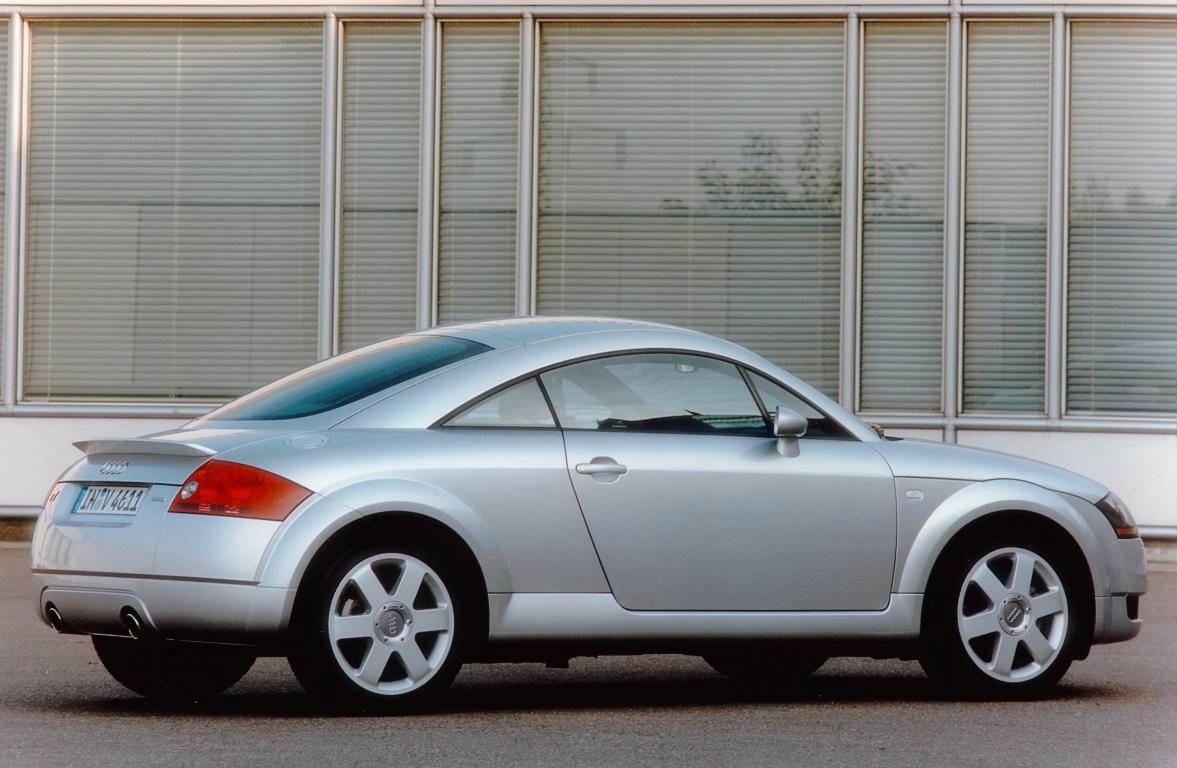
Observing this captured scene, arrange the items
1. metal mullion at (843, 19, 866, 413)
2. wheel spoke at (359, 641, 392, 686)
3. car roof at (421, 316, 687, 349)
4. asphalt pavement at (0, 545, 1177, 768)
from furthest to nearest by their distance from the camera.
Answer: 1. metal mullion at (843, 19, 866, 413)
2. car roof at (421, 316, 687, 349)
3. wheel spoke at (359, 641, 392, 686)
4. asphalt pavement at (0, 545, 1177, 768)

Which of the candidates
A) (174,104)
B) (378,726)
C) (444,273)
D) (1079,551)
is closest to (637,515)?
(378,726)

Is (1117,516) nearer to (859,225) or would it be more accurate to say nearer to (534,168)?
(859,225)

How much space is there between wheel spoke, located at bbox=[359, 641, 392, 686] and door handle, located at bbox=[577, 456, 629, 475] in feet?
3.04

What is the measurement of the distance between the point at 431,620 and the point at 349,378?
104 cm

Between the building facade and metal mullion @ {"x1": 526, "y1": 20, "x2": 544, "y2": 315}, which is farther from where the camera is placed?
metal mullion @ {"x1": 526, "y1": 20, "x2": 544, "y2": 315}

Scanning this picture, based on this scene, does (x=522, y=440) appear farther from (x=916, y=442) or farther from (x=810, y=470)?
(x=916, y=442)

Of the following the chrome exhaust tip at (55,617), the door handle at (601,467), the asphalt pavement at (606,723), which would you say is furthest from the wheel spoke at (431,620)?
the chrome exhaust tip at (55,617)

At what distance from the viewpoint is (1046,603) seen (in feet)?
24.2

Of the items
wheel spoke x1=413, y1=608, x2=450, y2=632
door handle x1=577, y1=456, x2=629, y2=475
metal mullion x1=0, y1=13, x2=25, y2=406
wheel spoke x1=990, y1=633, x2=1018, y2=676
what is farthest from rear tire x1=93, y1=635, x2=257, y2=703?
metal mullion x1=0, y1=13, x2=25, y2=406

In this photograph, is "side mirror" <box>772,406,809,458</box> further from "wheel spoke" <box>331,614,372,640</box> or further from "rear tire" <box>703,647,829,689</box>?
"wheel spoke" <box>331,614,372,640</box>

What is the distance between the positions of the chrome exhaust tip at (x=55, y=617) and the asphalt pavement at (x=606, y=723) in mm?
312

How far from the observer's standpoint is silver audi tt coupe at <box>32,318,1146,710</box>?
248 inches

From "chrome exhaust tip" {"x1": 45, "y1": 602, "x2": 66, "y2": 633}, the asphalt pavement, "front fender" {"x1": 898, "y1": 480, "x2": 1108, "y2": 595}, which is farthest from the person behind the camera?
"front fender" {"x1": 898, "y1": 480, "x2": 1108, "y2": 595}

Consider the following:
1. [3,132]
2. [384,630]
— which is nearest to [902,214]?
[3,132]
